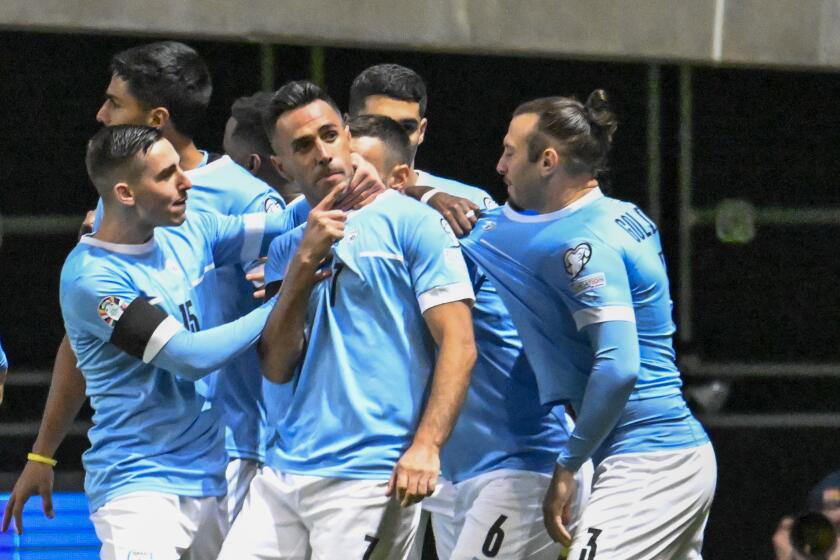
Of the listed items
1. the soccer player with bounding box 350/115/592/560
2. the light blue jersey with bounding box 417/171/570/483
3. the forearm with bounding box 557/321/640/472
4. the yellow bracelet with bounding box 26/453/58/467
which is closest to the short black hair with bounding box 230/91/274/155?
the soccer player with bounding box 350/115/592/560

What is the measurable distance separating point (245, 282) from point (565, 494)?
119cm

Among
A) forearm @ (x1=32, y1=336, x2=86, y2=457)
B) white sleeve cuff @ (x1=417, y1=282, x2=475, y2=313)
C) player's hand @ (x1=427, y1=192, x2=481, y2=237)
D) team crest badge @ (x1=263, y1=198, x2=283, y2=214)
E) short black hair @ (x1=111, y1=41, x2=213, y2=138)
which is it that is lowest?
forearm @ (x1=32, y1=336, x2=86, y2=457)

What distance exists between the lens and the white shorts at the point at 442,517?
5.05 m

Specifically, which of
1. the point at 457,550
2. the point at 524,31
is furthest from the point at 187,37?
the point at 457,550

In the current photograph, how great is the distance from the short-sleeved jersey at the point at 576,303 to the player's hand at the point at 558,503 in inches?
7.6

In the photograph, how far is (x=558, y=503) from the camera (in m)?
4.63

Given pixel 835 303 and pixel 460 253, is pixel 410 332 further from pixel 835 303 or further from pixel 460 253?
pixel 835 303

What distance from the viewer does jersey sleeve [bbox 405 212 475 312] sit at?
171 inches

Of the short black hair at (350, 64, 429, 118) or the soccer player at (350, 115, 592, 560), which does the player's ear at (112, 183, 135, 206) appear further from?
the short black hair at (350, 64, 429, 118)

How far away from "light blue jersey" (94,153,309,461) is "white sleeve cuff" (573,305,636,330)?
2.96 feet

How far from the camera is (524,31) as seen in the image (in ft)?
23.3

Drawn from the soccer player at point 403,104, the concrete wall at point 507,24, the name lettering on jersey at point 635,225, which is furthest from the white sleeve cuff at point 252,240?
the concrete wall at point 507,24

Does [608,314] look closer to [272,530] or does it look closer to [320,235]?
[320,235]

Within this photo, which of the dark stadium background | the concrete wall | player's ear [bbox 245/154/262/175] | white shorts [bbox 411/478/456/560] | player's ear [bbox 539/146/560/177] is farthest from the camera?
the dark stadium background
